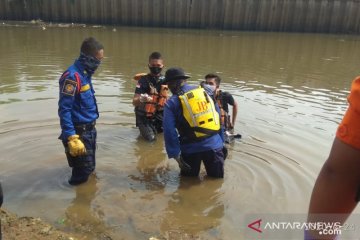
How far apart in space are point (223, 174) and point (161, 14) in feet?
70.7

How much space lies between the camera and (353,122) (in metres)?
1.48

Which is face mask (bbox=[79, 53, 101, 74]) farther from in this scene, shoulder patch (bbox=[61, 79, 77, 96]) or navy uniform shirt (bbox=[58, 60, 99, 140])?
shoulder patch (bbox=[61, 79, 77, 96])

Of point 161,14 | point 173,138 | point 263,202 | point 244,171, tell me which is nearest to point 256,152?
point 244,171

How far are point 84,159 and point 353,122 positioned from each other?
12.9 ft

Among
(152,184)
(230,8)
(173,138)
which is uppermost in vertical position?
(230,8)

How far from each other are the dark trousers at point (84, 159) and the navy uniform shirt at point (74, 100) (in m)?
0.16

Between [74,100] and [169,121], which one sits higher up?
[74,100]

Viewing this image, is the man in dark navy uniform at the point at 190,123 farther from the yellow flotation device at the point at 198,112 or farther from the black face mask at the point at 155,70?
the black face mask at the point at 155,70

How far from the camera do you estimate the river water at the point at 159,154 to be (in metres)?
4.53

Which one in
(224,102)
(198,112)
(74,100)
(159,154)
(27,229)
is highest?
(74,100)

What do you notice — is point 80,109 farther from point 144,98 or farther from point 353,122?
point 353,122

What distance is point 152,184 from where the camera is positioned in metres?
5.42

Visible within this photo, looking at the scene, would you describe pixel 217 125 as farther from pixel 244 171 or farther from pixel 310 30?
pixel 310 30

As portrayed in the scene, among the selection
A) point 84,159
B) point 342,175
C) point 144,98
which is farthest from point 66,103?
point 342,175
